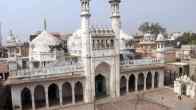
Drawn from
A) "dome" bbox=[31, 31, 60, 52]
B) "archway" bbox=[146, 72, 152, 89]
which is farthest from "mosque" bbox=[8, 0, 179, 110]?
"archway" bbox=[146, 72, 152, 89]

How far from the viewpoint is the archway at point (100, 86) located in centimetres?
1969

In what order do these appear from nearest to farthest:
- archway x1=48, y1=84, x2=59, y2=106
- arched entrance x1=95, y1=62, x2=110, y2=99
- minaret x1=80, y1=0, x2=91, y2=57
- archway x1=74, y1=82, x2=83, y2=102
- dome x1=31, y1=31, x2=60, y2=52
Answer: minaret x1=80, y1=0, x2=91, y2=57
archway x1=48, y1=84, x2=59, y2=106
arched entrance x1=95, y1=62, x2=110, y2=99
archway x1=74, y1=82, x2=83, y2=102
dome x1=31, y1=31, x2=60, y2=52

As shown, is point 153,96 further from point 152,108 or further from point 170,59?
point 170,59

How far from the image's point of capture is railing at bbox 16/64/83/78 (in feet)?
51.2

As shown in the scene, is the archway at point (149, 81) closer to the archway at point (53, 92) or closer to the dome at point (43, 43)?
the archway at point (53, 92)

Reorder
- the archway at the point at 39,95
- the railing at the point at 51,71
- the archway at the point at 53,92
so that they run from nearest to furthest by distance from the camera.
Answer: the railing at the point at 51,71 < the archway at the point at 39,95 < the archway at the point at 53,92

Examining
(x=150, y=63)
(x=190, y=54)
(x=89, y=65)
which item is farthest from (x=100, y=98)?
(x=190, y=54)

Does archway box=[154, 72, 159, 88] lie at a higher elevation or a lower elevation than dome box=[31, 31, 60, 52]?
lower

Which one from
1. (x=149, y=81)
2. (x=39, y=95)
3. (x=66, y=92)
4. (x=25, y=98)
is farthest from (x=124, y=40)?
(x=25, y=98)

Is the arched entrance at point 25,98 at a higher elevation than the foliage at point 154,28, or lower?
lower

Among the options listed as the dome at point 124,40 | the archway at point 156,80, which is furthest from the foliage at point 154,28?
the archway at point 156,80

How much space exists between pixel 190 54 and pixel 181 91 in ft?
45.2

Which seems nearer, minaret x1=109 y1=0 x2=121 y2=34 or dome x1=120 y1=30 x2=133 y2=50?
minaret x1=109 y1=0 x2=121 y2=34

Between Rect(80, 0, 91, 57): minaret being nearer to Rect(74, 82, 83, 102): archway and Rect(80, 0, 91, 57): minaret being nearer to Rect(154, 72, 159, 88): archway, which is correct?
Rect(74, 82, 83, 102): archway
